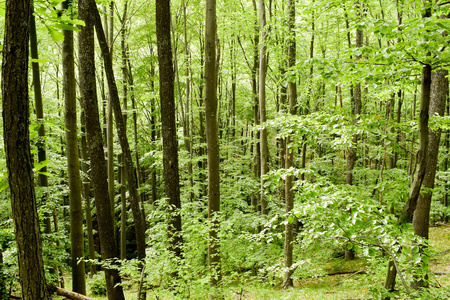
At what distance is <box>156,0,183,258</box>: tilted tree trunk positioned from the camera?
5598 millimetres

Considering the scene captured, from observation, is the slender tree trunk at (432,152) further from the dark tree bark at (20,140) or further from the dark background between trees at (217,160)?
the dark tree bark at (20,140)

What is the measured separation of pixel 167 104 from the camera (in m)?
5.78

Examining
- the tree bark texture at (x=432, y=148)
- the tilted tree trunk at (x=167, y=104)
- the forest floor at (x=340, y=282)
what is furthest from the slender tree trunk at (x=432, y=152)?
the tilted tree trunk at (x=167, y=104)

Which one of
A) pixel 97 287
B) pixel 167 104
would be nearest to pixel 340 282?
pixel 167 104

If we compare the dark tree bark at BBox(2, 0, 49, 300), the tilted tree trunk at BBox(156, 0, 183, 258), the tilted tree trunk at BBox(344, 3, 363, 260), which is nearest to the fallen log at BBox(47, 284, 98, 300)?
the tilted tree trunk at BBox(156, 0, 183, 258)

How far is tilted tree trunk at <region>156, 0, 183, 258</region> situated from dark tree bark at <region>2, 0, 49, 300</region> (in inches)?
162

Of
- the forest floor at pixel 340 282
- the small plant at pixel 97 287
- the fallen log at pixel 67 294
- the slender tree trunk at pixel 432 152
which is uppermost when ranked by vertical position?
the slender tree trunk at pixel 432 152

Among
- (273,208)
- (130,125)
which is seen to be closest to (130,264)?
(273,208)

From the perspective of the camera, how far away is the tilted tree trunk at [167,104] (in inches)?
220

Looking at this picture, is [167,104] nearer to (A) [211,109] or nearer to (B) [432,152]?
(A) [211,109]

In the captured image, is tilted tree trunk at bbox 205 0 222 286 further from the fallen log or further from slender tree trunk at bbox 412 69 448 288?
slender tree trunk at bbox 412 69 448 288

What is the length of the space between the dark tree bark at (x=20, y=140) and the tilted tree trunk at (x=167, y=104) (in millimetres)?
4115

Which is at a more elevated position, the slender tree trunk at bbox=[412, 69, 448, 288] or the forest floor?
the slender tree trunk at bbox=[412, 69, 448, 288]

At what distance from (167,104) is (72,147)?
2116 mm
